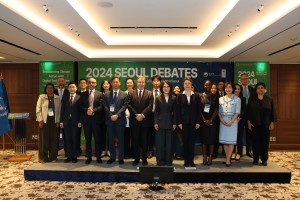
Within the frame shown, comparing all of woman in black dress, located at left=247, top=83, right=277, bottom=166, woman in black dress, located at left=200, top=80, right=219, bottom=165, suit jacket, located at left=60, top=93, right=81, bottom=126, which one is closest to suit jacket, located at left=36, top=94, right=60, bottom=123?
suit jacket, located at left=60, top=93, right=81, bottom=126

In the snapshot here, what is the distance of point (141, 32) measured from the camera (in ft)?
16.7

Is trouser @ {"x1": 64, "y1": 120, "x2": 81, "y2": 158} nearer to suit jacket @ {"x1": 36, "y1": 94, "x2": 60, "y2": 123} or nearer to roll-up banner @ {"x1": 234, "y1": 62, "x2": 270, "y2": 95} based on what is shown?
suit jacket @ {"x1": 36, "y1": 94, "x2": 60, "y2": 123}

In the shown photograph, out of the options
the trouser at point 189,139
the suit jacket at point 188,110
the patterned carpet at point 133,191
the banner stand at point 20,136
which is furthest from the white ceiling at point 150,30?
the patterned carpet at point 133,191

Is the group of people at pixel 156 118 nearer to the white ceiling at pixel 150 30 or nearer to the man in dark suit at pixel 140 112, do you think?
the man in dark suit at pixel 140 112

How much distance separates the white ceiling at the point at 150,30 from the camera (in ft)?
11.2

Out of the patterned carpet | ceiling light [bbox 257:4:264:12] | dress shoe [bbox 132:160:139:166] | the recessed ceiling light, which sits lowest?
the patterned carpet

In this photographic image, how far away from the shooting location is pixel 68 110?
4.41m

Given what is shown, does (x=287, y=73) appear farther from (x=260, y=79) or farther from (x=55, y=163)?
(x=55, y=163)

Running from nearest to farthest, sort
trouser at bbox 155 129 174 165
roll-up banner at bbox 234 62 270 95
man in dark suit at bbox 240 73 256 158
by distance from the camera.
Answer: trouser at bbox 155 129 174 165 < man in dark suit at bbox 240 73 256 158 < roll-up banner at bbox 234 62 270 95

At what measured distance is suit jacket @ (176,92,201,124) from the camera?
4125mm

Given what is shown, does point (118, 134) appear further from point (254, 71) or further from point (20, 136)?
point (254, 71)

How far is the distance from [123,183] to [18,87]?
507 centimetres

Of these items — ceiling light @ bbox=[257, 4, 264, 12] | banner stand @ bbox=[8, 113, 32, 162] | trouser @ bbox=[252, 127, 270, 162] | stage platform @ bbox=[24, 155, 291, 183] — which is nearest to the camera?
ceiling light @ bbox=[257, 4, 264, 12]

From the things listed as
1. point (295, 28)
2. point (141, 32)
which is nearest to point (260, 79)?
point (295, 28)
